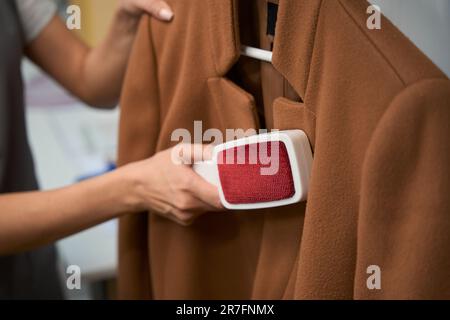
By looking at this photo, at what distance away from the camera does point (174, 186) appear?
664 millimetres

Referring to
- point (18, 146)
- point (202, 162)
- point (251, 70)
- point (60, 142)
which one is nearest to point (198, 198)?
point (202, 162)

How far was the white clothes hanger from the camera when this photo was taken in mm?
598

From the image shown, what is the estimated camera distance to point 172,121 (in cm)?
70

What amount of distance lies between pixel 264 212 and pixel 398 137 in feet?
0.82

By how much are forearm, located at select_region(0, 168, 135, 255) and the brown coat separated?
0.07 meters

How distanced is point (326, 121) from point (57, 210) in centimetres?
38

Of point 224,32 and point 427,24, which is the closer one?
point 427,24

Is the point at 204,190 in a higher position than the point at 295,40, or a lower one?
lower

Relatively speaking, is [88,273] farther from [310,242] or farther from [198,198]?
[310,242]

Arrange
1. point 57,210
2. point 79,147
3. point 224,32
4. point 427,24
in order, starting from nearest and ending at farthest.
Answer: point 427,24, point 224,32, point 57,210, point 79,147

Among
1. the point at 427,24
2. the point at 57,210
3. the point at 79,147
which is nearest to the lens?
the point at 427,24

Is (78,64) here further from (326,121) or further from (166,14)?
(326,121)

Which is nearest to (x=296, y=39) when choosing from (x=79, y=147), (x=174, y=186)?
(x=174, y=186)

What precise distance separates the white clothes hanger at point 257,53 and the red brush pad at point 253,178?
9 cm
